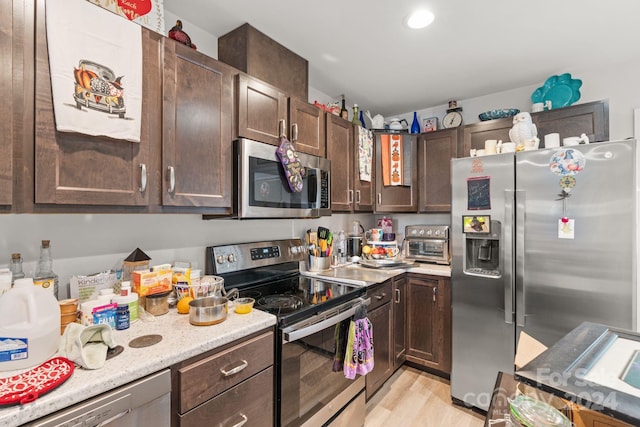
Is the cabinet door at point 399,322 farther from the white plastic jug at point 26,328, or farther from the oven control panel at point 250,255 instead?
the white plastic jug at point 26,328

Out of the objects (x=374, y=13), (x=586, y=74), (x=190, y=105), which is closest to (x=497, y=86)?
(x=586, y=74)

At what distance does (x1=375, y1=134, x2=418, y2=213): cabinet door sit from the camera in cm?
282

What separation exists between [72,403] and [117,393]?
0.10 m

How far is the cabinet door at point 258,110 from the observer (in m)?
1.55

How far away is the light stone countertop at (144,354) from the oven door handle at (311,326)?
3.8 inches

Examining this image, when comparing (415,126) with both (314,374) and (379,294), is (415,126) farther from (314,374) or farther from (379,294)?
(314,374)

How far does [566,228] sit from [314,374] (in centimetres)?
167

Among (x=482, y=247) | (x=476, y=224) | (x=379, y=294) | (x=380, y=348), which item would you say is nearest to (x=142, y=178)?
(x=379, y=294)

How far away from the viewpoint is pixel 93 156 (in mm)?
1061

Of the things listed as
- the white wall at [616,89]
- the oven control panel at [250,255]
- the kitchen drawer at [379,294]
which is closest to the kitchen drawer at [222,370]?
the oven control panel at [250,255]

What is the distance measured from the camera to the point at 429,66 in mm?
2238

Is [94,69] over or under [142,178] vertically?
over

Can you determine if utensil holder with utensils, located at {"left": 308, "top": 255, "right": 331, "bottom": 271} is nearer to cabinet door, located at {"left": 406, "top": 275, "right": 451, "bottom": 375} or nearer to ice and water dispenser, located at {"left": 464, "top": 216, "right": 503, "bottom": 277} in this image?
cabinet door, located at {"left": 406, "top": 275, "right": 451, "bottom": 375}

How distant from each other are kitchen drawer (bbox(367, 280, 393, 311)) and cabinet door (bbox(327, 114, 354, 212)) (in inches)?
27.2
